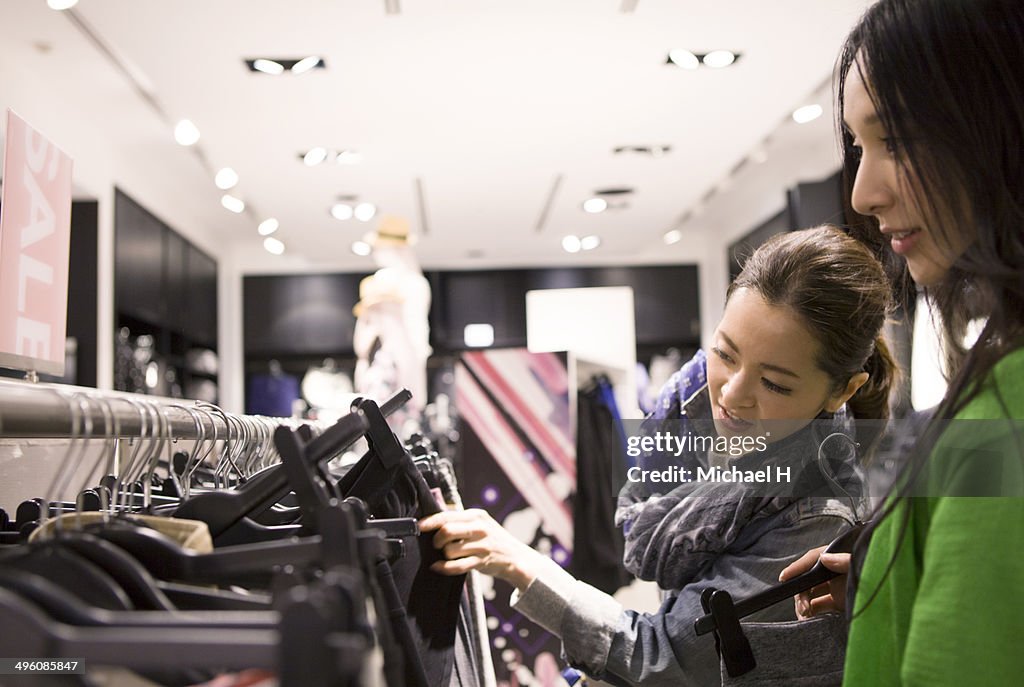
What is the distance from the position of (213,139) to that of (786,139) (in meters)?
3.10

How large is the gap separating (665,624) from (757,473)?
0.24 m

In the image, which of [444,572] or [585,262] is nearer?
[444,572]

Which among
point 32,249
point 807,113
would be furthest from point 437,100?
point 32,249

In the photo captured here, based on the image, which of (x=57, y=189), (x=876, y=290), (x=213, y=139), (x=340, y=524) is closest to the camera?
(x=340, y=524)

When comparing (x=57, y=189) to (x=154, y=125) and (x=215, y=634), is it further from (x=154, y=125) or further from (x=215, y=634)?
(x=154, y=125)

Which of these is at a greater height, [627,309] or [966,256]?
[627,309]

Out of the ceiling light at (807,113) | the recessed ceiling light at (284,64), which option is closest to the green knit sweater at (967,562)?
the recessed ceiling light at (284,64)

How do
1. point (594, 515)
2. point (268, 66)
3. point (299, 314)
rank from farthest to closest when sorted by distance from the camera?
point (299, 314), point (268, 66), point (594, 515)

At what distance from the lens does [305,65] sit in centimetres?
348

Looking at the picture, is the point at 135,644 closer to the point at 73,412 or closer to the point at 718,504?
the point at 73,412

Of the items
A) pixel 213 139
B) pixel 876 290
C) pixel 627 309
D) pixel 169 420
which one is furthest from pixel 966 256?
pixel 213 139

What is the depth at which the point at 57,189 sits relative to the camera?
4.56 feet

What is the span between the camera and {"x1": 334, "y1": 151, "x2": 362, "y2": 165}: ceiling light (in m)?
4.63

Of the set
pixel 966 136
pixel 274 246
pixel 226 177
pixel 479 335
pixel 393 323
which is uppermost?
pixel 274 246
